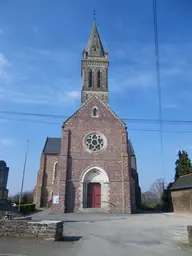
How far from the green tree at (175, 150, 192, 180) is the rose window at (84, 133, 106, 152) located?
569 inches

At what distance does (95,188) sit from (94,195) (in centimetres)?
73

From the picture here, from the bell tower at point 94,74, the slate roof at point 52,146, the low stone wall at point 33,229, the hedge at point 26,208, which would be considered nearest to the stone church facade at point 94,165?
the hedge at point 26,208

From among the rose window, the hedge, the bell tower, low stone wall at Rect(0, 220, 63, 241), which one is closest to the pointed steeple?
the bell tower

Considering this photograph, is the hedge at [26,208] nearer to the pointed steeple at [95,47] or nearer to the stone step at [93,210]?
the stone step at [93,210]

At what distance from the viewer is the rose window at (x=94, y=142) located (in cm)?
2255

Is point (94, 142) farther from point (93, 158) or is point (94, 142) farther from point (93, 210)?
point (93, 210)

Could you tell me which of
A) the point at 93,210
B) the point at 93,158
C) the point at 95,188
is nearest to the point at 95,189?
the point at 95,188

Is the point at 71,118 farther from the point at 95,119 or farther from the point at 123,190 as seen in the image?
the point at 123,190

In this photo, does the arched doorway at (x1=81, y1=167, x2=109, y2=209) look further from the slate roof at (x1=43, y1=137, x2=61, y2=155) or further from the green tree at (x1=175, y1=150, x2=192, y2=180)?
the slate roof at (x1=43, y1=137, x2=61, y2=155)

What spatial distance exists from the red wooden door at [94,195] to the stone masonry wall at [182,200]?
9786mm

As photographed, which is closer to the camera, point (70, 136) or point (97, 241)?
point (97, 241)

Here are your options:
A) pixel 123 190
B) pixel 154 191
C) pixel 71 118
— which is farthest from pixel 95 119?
pixel 154 191

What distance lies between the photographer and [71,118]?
23422 millimetres

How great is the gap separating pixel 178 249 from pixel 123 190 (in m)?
15.1
